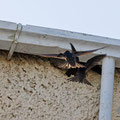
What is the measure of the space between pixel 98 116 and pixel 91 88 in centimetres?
27

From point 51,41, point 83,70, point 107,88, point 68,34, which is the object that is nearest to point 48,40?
point 51,41

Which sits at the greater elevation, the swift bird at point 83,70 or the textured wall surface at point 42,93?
the swift bird at point 83,70

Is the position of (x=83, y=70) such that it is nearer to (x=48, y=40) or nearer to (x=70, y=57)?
(x=70, y=57)

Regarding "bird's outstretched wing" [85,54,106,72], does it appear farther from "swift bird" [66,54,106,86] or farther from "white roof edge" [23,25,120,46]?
"white roof edge" [23,25,120,46]

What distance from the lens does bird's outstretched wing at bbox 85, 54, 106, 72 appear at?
11.8 ft

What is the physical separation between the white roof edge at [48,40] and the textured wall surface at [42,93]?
20cm

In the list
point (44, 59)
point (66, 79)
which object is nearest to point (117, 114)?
point (66, 79)

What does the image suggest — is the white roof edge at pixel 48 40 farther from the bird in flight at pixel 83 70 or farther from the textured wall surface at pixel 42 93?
the textured wall surface at pixel 42 93

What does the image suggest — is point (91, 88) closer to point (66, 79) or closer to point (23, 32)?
point (66, 79)

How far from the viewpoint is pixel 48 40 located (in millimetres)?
3514

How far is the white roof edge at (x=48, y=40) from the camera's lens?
3469mm

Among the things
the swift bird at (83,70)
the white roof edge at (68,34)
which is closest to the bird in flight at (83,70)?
the swift bird at (83,70)

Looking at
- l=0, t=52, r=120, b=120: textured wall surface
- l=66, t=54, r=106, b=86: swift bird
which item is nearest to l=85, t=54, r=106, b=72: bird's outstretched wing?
l=66, t=54, r=106, b=86: swift bird

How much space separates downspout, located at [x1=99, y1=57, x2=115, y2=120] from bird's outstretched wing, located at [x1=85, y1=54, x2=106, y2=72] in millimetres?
43
